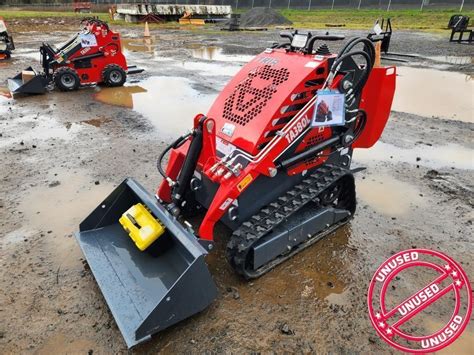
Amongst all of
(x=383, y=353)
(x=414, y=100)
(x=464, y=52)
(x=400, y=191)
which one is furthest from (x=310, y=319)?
(x=464, y=52)

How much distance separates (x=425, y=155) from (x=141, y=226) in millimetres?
4683

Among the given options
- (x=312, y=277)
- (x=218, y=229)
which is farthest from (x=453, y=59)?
(x=312, y=277)

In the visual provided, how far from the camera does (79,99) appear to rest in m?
9.07

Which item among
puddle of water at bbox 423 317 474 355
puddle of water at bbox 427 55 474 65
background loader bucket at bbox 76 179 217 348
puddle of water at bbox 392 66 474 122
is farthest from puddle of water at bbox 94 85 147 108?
puddle of water at bbox 427 55 474 65

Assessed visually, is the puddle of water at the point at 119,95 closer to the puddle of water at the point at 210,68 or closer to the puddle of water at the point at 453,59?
the puddle of water at the point at 210,68

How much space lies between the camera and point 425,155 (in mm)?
5938

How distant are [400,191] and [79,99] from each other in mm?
7481

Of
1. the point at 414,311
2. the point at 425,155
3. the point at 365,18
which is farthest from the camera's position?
the point at 365,18

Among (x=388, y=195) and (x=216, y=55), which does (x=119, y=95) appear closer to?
(x=216, y=55)

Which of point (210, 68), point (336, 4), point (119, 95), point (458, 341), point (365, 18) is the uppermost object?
point (458, 341)

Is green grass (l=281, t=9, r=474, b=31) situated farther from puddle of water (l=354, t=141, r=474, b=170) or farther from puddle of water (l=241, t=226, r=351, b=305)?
puddle of water (l=241, t=226, r=351, b=305)

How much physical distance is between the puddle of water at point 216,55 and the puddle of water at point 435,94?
5714mm

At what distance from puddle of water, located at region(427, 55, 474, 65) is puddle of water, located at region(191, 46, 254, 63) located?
22.3 feet

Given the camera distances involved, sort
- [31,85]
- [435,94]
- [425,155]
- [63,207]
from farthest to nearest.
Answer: [435,94], [31,85], [425,155], [63,207]
